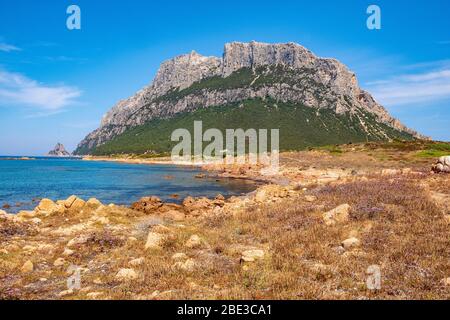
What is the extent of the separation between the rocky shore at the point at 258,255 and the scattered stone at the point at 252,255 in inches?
1.7

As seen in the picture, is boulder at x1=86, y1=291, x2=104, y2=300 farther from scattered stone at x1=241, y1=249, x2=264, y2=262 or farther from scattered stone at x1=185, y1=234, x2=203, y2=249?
scattered stone at x1=185, y1=234, x2=203, y2=249

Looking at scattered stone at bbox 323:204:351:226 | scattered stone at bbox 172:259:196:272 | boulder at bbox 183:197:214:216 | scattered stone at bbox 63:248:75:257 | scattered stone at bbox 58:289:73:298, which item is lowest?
boulder at bbox 183:197:214:216

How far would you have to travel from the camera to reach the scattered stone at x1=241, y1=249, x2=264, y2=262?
10641 mm

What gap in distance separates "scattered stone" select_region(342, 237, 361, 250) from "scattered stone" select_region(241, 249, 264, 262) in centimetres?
283

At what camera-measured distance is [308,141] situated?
17950 centimetres

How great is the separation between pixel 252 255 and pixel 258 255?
0.19m

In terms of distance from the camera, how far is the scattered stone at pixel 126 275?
9656 millimetres

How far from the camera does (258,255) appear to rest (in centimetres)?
1097

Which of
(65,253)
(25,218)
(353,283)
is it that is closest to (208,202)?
(25,218)

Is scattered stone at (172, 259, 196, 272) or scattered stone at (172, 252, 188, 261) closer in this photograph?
scattered stone at (172, 259, 196, 272)

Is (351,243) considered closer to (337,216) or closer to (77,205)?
(337,216)

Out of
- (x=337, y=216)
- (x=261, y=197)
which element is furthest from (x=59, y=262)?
(x=261, y=197)

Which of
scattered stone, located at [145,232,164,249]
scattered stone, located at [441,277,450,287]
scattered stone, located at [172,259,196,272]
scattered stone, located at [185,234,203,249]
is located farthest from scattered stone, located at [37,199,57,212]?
scattered stone, located at [441,277,450,287]
